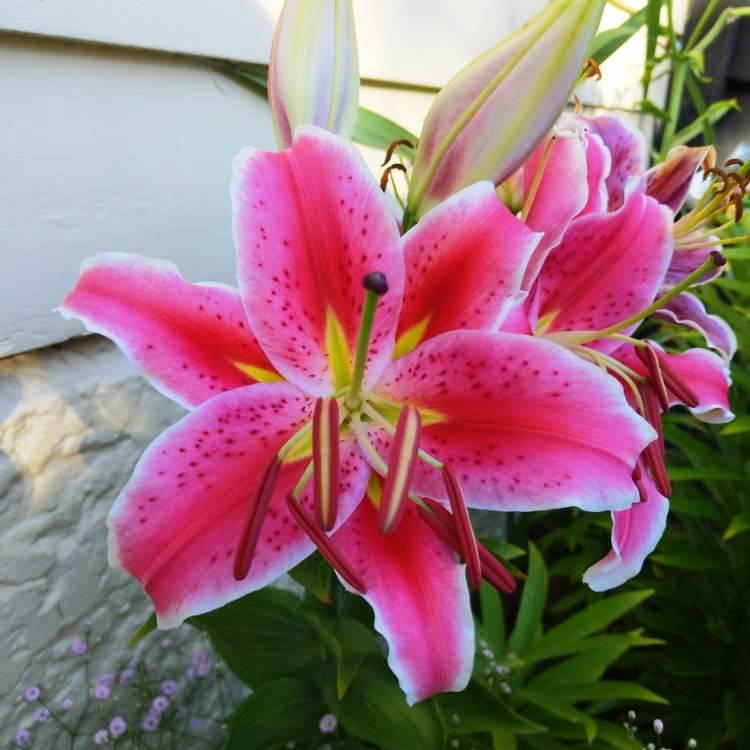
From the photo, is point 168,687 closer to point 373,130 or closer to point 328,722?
point 328,722

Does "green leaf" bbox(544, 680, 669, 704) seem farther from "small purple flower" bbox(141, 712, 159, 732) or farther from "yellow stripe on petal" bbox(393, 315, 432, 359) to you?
"yellow stripe on petal" bbox(393, 315, 432, 359)

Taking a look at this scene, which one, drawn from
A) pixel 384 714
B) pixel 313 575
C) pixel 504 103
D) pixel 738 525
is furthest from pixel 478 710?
pixel 738 525

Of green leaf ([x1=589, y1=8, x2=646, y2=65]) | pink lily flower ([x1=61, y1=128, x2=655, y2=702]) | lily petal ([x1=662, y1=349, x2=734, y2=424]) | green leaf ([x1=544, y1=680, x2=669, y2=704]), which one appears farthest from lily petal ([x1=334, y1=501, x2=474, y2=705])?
green leaf ([x1=544, y1=680, x2=669, y2=704])

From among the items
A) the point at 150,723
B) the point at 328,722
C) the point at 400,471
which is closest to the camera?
the point at 400,471

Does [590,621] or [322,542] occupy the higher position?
[322,542]

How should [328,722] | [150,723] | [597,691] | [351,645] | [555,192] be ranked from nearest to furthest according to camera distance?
1. [555,192]
2. [351,645]
3. [328,722]
4. [150,723]
5. [597,691]

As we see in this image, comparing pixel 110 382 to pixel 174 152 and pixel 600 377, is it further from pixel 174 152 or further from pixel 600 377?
pixel 600 377

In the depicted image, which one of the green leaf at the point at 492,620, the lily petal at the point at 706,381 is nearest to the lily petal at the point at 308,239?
the lily petal at the point at 706,381
